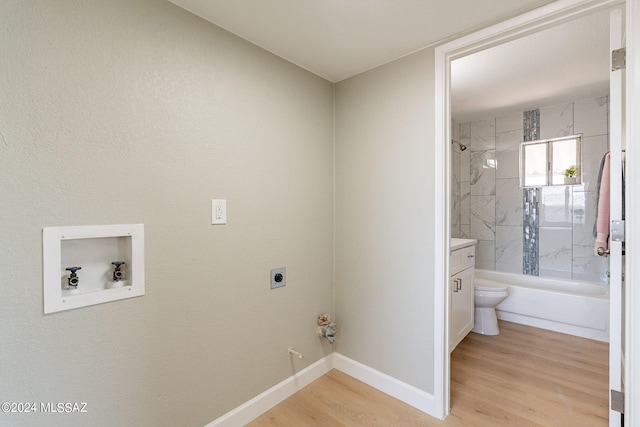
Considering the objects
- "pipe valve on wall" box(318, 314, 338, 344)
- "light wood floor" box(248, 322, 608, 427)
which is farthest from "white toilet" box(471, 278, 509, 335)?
"pipe valve on wall" box(318, 314, 338, 344)

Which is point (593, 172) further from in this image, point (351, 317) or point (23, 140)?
point (23, 140)

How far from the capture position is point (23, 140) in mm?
1007

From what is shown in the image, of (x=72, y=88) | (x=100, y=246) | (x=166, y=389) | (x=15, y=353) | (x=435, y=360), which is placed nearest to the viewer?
(x=15, y=353)

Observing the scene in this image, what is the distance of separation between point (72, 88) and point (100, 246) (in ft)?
2.02

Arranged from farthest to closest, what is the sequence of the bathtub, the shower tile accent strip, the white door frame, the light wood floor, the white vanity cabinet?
1. the shower tile accent strip
2. the bathtub
3. the white vanity cabinet
4. the light wood floor
5. the white door frame

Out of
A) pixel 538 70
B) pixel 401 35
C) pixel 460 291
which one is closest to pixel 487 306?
pixel 460 291

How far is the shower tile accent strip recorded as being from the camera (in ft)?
10.9

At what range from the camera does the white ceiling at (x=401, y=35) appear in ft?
4.55

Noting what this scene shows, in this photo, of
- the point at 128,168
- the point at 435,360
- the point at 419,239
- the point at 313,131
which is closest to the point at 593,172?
the point at 419,239

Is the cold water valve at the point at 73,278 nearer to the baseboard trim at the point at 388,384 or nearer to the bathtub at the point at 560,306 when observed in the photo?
the baseboard trim at the point at 388,384

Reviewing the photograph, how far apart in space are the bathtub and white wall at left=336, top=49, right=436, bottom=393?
1956 millimetres

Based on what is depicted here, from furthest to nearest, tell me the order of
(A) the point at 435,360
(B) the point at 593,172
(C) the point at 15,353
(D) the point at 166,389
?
(B) the point at 593,172 < (A) the point at 435,360 < (D) the point at 166,389 < (C) the point at 15,353

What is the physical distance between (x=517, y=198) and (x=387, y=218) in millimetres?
2439

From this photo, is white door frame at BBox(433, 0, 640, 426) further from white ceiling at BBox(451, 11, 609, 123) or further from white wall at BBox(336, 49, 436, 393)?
white ceiling at BBox(451, 11, 609, 123)
